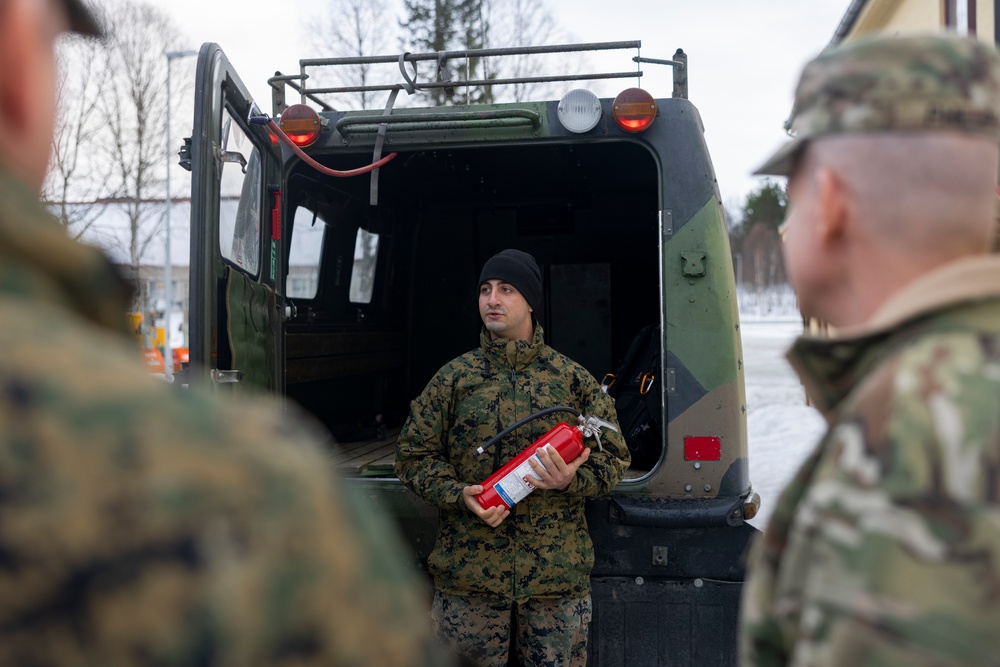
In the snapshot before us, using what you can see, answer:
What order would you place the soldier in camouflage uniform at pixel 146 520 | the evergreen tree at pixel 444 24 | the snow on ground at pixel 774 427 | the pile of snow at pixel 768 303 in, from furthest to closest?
the pile of snow at pixel 768 303 → the evergreen tree at pixel 444 24 → the snow on ground at pixel 774 427 → the soldier in camouflage uniform at pixel 146 520

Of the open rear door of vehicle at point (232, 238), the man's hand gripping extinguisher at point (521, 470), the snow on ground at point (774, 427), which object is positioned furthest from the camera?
the snow on ground at point (774, 427)

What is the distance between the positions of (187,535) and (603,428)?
2.67 m

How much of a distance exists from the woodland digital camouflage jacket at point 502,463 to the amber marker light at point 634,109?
2.84 feet

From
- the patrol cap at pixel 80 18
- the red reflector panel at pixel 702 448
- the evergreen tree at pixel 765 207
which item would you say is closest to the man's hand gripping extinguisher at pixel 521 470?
the red reflector panel at pixel 702 448

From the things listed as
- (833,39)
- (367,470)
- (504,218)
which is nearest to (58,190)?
(504,218)

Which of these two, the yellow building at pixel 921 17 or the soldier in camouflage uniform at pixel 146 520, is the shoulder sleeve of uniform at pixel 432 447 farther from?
the yellow building at pixel 921 17

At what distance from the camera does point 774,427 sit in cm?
1178

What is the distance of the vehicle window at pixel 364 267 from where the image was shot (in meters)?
5.89

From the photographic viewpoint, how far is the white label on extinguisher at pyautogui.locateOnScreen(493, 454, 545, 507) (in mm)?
3000

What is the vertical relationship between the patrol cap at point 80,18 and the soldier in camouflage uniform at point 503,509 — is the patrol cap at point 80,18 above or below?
above

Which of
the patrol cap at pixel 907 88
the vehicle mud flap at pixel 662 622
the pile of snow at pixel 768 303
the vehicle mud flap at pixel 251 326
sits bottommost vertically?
the vehicle mud flap at pixel 662 622

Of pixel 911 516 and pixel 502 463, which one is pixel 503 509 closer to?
pixel 502 463

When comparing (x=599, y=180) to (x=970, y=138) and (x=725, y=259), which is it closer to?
(x=725, y=259)

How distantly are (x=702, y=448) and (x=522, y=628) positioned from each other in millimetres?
939
